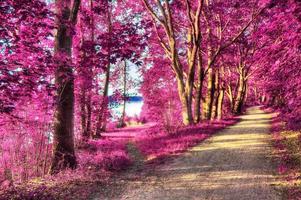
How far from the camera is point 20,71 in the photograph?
6473 mm

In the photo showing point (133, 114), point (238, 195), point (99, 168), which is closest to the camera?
point (238, 195)

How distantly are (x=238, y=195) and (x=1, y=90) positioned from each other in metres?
5.06

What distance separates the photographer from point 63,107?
916 cm

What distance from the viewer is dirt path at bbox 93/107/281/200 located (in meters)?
7.09

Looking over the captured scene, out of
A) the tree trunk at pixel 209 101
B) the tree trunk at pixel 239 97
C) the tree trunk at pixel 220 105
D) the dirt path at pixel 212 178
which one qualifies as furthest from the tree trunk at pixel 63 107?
the tree trunk at pixel 239 97

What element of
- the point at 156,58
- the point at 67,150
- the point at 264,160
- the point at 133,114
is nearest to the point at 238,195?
the point at 264,160

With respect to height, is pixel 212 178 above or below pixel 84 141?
below

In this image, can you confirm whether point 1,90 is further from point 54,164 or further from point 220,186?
point 220,186

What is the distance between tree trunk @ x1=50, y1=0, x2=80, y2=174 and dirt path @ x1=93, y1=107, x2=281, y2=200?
6.27ft

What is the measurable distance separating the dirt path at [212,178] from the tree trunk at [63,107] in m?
1.91

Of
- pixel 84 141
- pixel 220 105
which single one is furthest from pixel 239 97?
pixel 84 141

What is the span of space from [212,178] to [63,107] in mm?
4243

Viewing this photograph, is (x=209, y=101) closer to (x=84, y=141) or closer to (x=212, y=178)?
(x=84, y=141)

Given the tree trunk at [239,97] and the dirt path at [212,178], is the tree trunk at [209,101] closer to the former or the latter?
the tree trunk at [239,97]
